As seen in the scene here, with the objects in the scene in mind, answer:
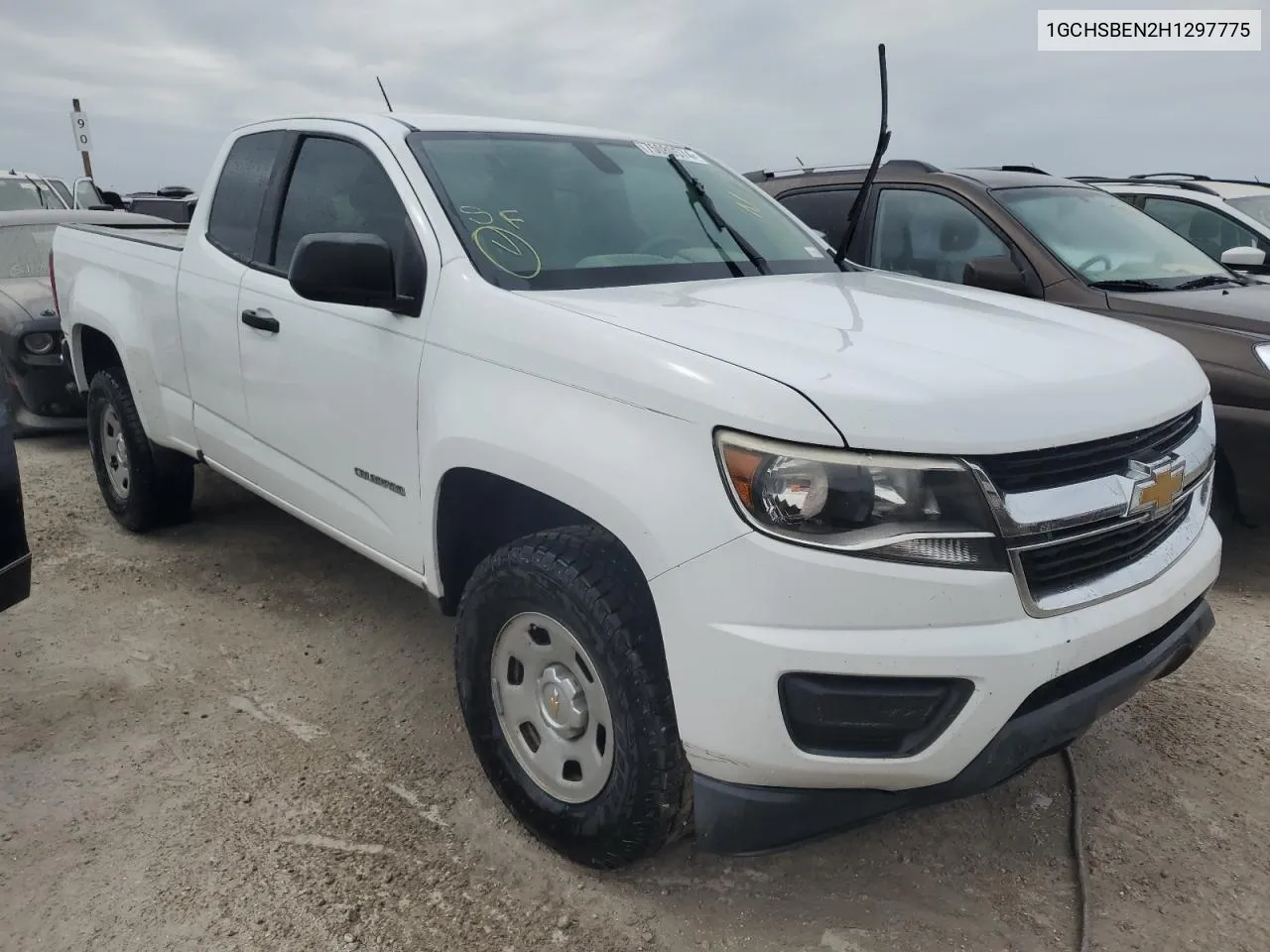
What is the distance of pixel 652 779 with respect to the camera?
2096 mm

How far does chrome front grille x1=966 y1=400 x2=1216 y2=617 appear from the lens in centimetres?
187

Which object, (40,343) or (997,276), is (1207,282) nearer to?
(997,276)

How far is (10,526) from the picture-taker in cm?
257

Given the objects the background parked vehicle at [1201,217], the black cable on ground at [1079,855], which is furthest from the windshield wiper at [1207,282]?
the black cable on ground at [1079,855]

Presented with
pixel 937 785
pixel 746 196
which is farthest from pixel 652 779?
pixel 746 196

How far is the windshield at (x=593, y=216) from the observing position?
2.69 m

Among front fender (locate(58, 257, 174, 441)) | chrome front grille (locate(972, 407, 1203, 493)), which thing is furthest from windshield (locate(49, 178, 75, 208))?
chrome front grille (locate(972, 407, 1203, 493))

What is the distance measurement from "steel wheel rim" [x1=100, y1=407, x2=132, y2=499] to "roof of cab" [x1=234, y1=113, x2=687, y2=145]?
1.78 m

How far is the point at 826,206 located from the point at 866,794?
13.7 ft

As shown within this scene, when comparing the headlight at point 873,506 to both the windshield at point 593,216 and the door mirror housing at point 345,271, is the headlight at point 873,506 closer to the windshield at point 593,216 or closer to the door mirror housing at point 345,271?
the windshield at point 593,216

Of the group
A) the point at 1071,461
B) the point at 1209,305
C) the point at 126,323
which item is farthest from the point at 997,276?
the point at 126,323

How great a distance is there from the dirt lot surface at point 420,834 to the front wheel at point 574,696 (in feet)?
0.65

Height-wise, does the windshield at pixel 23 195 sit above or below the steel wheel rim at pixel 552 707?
above

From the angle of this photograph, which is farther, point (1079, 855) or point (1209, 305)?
point (1209, 305)
